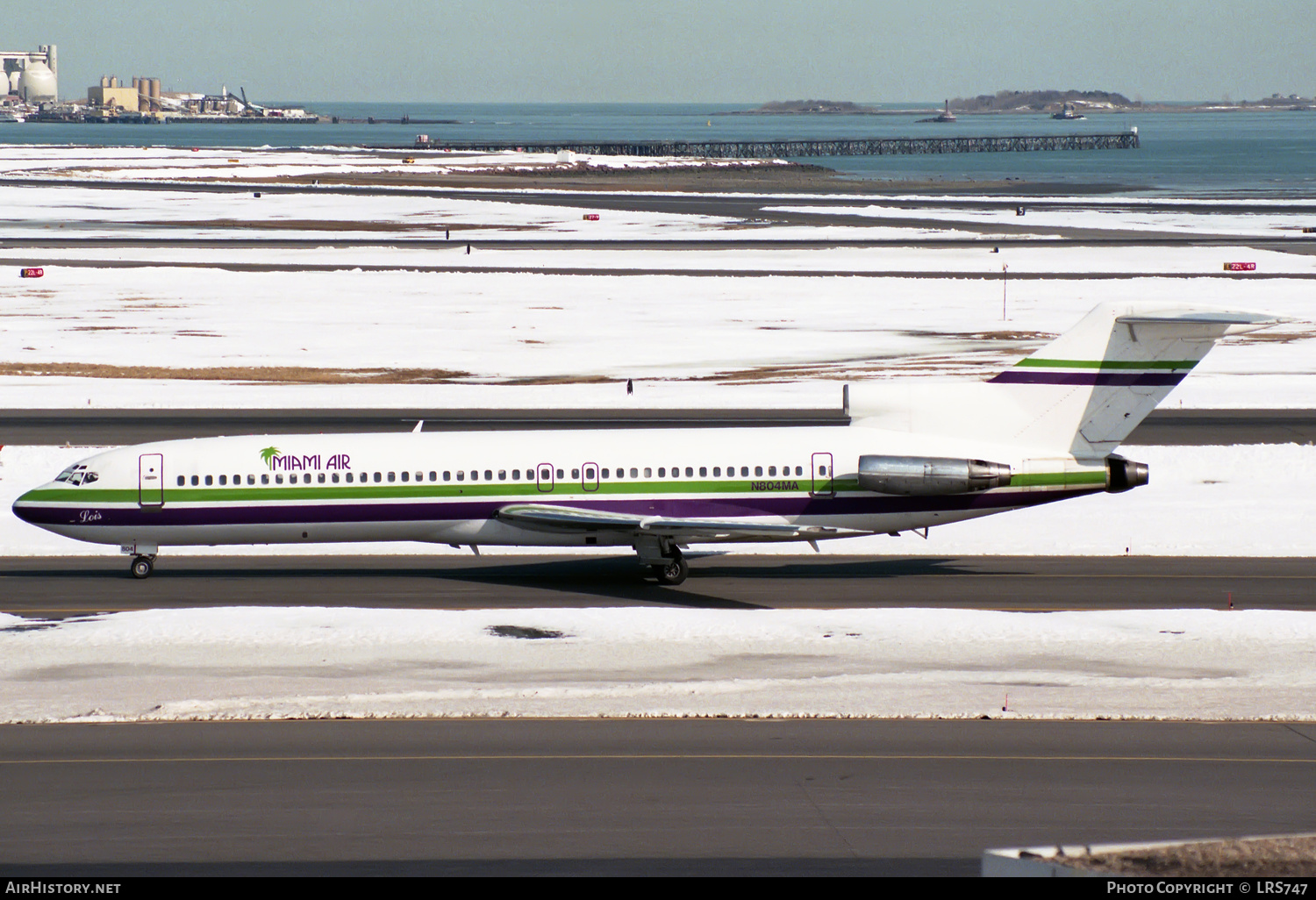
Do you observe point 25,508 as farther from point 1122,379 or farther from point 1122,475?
point 1122,379

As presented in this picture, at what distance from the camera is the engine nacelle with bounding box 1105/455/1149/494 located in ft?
109

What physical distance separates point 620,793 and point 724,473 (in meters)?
14.0

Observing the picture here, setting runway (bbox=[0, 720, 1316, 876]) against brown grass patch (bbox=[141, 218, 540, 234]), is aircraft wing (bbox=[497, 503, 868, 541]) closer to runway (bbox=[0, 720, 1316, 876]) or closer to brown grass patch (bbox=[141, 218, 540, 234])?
runway (bbox=[0, 720, 1316, 876])

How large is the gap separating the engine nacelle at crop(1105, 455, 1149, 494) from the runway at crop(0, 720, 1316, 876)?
1056cm

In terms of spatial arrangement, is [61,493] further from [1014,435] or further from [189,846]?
[1014,435]

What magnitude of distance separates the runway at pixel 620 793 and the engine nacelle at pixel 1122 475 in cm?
1056

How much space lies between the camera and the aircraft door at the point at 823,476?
33.3 metres

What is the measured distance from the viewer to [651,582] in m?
34.4

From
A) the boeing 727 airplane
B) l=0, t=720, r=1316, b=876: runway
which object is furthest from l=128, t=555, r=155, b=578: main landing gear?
l=0, t=720, r=1316, b=876: runway

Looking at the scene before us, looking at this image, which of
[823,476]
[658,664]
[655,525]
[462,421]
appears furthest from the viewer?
[462,421]

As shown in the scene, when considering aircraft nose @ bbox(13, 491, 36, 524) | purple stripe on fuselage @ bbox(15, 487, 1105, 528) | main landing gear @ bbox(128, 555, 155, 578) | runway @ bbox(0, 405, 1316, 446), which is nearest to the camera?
purple stripe on fuselage @ bbox(15, 487, 1105, 528)

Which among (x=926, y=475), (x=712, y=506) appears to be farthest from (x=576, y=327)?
(x=926, y=475)

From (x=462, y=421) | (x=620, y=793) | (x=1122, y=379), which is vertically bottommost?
(x=620, y=793)

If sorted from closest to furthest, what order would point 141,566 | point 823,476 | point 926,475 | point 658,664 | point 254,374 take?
point 658,664 < point 926,475 < point 823,476 < point 141,566 < point 254,374
